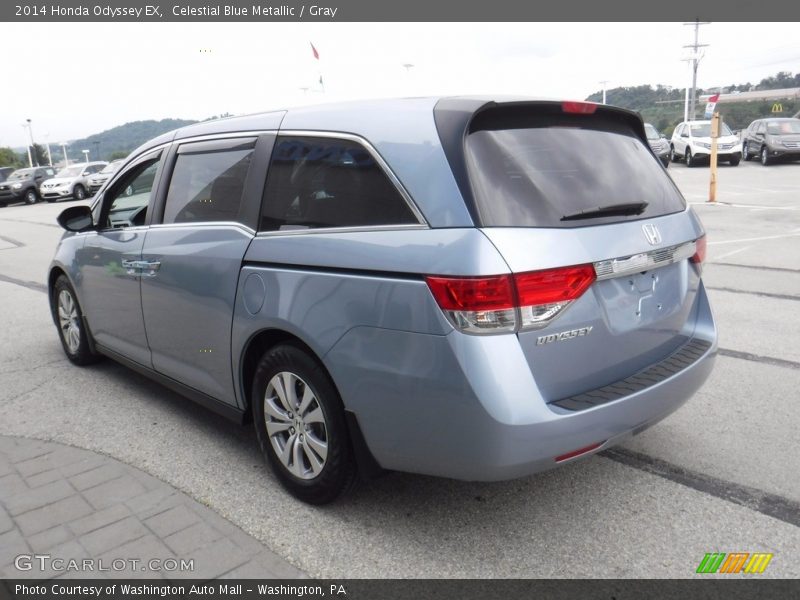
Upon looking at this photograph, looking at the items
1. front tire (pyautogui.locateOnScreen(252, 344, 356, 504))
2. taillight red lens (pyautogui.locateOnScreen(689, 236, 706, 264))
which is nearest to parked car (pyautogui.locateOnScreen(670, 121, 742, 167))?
taillight red lens (pyautogui.locateOnScreen(689, 236, 706, 264))

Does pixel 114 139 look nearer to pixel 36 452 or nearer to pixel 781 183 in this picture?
pixel 781 183

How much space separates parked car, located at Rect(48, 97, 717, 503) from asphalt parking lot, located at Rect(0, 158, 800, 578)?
0.94 feet

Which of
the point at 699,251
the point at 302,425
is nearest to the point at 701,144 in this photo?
the point at 699,251

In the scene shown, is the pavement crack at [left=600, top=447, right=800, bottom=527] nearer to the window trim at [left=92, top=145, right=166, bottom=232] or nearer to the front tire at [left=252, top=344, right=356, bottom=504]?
the front tire at [left=252, top=344, right=356, bottom=504]

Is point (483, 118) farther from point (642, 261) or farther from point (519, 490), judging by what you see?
point (519, 490)

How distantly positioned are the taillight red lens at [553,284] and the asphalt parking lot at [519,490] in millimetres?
1041

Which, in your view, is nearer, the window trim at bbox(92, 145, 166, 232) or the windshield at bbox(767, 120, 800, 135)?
the window trim at bbox(92, 145, 166, 232)

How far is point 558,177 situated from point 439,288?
0.74 meters

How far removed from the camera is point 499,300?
2502mm

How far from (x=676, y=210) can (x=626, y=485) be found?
1.31 meters

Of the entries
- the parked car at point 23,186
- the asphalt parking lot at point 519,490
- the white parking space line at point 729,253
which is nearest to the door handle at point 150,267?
the asphalt parking lot at point 519,490

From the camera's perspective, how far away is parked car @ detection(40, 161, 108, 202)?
1267 inches

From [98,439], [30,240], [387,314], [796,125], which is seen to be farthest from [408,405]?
[796,125]

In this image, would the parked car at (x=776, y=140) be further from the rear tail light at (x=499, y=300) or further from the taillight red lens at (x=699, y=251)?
the rear tail light at (x=499, y=300)
